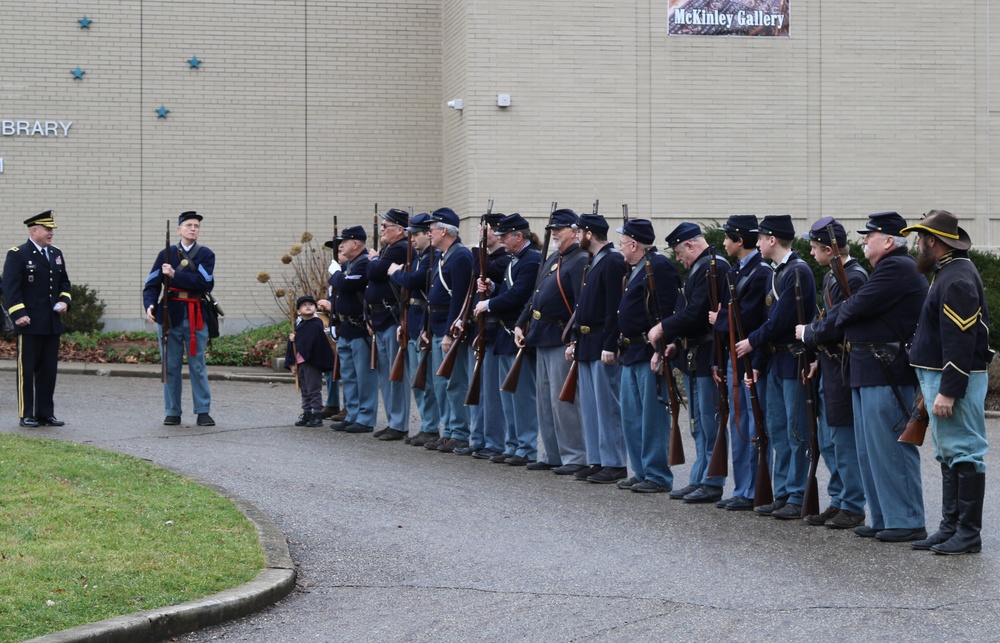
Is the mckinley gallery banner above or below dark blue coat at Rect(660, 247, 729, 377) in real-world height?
above

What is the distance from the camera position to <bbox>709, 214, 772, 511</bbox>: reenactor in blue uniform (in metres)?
10.2

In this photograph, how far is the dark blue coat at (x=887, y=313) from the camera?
8.91 meters

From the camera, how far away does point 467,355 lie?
13383 millimetres

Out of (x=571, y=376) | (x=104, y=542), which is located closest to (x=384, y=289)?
(x=571, y=376)

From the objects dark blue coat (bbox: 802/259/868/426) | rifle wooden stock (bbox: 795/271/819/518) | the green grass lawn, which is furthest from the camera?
rifle wooden stock (bbox: 795/271/819/518)

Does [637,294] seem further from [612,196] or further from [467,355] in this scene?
[612,196]

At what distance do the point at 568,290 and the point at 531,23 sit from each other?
1136 centimetres

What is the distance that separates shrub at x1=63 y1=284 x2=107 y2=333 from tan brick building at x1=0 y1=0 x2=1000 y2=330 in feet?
1.05

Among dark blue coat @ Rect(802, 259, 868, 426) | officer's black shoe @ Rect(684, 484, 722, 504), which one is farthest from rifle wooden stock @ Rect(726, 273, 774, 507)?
dark blue coat @ Rect(802, 259, 868, 426)

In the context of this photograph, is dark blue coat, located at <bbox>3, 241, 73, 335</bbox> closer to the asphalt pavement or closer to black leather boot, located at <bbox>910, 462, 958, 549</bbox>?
the asphalt pavement

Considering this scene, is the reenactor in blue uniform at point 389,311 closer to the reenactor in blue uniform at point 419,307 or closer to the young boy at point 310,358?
the reenactor in blue uniform at point 419,307

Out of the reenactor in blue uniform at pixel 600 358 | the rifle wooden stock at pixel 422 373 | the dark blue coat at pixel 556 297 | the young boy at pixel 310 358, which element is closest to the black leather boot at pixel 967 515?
the reenactor in blue uniform at pixel 600 358

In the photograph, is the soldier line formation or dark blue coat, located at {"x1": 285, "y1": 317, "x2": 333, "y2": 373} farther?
dark blue coat, located at {"x1": 285, "y1": 317, "x2": 333, "y2": 373}

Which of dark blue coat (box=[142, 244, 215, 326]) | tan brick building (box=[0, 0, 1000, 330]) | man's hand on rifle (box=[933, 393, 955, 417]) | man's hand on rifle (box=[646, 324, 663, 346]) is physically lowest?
man's hand on rifle (box=[933, 393, 955, 417])
